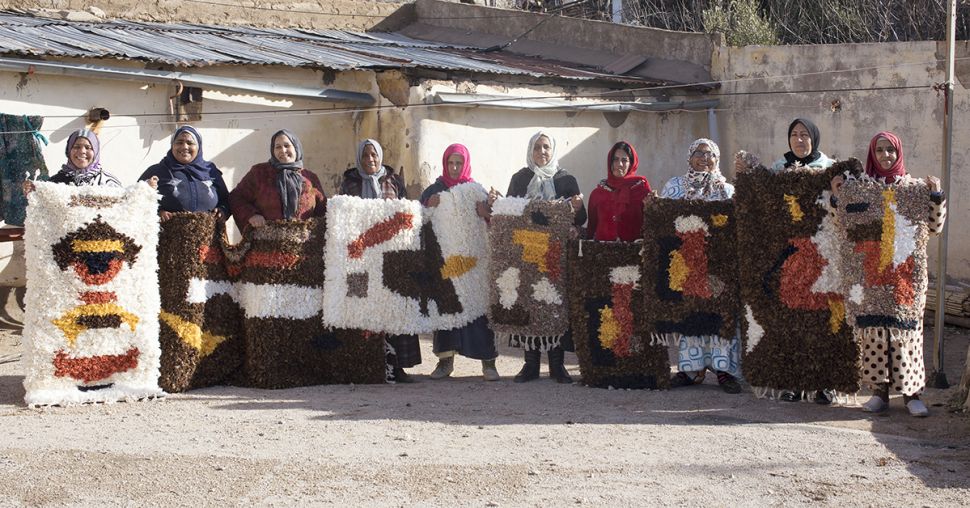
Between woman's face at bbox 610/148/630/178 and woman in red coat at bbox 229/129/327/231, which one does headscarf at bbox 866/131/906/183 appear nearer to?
woman's face at bbox 610/148/630/178

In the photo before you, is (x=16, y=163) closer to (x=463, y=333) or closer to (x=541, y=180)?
(x=463, y=333)

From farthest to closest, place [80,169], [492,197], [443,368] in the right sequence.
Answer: [443,368], [492,197], [80,169]

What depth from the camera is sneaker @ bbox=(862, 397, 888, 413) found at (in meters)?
7.00

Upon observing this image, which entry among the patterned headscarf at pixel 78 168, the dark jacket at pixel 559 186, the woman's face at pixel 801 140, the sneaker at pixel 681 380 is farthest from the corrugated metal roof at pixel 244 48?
the woman's face at pixel 801 140

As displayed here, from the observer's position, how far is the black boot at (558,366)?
803 centimetres

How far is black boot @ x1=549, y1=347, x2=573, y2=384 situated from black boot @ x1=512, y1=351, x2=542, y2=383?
0.10m

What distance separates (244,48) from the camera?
11805 mm

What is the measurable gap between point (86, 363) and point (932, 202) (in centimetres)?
498

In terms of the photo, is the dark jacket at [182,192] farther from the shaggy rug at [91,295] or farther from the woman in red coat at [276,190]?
the shaggy rug at [91,295]

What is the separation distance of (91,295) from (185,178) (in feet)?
3.31

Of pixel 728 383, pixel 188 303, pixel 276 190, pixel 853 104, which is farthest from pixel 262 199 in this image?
pixel 853 104

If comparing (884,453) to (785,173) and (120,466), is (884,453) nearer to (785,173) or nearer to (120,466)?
(785,173)

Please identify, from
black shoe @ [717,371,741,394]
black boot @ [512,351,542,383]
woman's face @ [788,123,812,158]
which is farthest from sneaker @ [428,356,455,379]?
woman's face @ [788,123,812,158]

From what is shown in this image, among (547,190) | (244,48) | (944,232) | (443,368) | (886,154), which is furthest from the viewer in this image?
(244,48)
